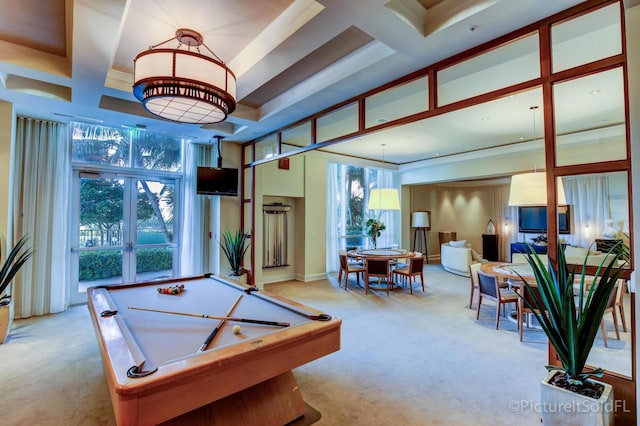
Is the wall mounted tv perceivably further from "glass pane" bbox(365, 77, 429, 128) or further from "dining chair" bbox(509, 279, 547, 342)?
"glass pane" bbox(365, 77, 429, 128)

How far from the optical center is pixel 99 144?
17.1 feet

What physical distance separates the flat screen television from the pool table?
283 cm

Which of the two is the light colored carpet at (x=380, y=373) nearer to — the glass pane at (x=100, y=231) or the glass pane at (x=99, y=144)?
the glass pane at (x=100, y=231)

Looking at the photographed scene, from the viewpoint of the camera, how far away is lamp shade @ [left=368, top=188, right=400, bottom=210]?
6.13 m

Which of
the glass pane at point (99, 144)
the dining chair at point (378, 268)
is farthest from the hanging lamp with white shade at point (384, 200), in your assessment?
the glass pane at point (99, 144)

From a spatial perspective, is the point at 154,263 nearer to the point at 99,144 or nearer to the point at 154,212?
the point at 154,212

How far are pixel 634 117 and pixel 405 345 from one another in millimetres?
2882

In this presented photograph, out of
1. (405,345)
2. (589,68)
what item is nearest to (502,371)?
(405,345)

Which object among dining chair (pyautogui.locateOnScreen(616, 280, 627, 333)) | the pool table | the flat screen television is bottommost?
the pool table

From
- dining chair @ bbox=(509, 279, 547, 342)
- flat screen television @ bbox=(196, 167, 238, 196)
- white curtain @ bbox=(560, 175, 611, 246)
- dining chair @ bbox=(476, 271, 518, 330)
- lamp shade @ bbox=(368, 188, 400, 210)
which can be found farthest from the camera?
lamp shade @ bbox=(368, 188, 400, 210)

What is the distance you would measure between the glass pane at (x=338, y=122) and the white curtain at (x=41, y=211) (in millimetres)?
4125

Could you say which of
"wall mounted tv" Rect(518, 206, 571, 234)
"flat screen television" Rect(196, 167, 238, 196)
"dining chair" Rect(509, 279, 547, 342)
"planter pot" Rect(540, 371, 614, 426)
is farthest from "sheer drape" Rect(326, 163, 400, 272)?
"planter pot" Rect(540, 371, 614, 426)

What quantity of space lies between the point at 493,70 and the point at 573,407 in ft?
11.0

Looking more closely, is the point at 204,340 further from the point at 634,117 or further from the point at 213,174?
the point at 213,174
